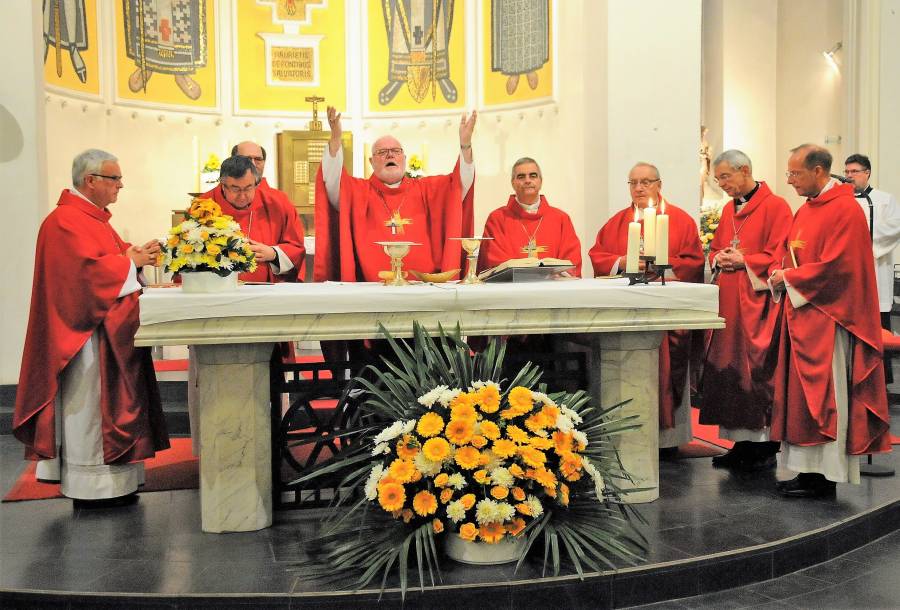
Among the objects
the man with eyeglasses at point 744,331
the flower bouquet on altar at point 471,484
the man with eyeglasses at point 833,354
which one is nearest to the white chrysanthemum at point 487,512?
the flower bouquet on altar at point 471,484

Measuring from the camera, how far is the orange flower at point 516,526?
140 inches

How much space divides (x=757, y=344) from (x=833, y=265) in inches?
28.1

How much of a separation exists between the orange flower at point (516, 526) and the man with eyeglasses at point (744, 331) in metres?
2.06

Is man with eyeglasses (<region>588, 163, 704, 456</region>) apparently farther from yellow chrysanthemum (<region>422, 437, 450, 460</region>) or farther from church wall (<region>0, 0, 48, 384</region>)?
church wall (<region>0, 0, 48, 384</region>)

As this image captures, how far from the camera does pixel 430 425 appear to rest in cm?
355

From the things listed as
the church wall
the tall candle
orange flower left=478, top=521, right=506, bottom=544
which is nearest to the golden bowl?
the tall candle

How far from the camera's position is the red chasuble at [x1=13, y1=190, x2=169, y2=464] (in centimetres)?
448

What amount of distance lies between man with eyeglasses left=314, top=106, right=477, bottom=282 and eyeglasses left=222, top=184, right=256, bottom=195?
0.37 meters

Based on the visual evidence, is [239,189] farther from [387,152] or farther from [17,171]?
[17,171]

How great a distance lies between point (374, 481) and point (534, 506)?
610 millimetres

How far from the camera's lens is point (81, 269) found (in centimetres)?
448

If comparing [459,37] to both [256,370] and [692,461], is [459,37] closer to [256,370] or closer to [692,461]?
[692,461]

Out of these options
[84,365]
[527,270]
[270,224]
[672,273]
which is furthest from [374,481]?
[672,273]

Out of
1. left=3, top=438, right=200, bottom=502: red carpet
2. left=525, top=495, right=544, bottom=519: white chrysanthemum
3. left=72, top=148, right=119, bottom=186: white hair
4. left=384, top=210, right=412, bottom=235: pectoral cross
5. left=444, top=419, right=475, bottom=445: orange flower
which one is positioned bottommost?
left=3, top=438, right=200, bottom=502: red carpet
